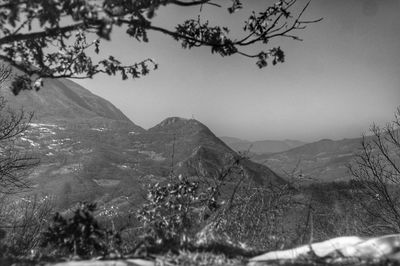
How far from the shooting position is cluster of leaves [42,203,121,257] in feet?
13.8

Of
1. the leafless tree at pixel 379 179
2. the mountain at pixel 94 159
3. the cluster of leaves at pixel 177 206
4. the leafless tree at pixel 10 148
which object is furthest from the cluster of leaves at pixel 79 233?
the mountain at pixel 94 159

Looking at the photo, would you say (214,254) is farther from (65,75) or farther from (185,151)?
(185,151)

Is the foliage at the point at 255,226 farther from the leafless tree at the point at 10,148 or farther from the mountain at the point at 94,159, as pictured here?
the mountain at the point at 94,159

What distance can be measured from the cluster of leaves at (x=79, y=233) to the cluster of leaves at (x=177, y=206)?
106 centimetres

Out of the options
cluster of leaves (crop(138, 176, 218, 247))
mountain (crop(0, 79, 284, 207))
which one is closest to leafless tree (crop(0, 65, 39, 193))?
cluster of leaves (crop(138, 176, 218, 247))

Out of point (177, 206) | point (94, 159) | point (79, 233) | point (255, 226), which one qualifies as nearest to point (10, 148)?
point (177, 206)

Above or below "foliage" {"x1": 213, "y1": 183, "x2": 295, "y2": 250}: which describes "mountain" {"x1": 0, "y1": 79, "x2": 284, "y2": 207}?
below

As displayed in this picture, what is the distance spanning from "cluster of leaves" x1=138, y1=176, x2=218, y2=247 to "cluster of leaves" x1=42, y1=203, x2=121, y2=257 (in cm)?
106

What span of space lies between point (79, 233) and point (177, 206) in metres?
1.94

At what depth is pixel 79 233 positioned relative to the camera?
167 inches

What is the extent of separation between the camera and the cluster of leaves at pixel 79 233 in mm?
4219

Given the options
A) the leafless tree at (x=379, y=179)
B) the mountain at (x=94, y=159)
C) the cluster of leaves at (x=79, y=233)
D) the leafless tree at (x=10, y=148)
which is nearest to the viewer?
the cluster of leaves at (x=79, y=233)

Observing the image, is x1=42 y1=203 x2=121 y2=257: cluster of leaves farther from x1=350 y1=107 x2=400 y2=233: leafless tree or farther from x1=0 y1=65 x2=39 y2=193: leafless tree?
x1=0 y1=65 x2=39 y2=193: leafless tree

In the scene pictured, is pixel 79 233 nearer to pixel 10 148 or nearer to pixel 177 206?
pixel 177 206
